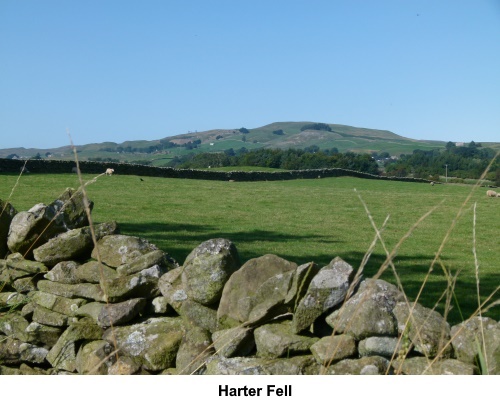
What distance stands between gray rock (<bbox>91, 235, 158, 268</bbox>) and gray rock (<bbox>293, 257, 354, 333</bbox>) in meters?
2.27

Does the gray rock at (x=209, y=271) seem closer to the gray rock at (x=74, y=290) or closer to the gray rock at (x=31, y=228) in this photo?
the gray rock at (x=74, y=290)

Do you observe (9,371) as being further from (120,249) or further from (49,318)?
(120,249)

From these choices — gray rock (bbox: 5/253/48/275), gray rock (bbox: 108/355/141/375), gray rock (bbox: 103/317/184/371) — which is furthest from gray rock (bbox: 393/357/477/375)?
gray rock (bbox: 5/253/48/275)

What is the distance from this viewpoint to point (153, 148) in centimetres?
9438

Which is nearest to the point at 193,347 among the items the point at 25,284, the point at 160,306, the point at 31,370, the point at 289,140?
the point at 160,306

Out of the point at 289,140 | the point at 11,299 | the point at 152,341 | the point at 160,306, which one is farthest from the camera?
the point at 289,140

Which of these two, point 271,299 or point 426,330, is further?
point 271,299

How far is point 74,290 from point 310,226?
8.13 metres

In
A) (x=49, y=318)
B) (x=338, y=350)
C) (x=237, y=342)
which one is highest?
(x=338, y=350)

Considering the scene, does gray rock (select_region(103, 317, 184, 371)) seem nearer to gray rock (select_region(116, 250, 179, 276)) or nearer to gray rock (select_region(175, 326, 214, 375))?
gray rock (select_region(175, 326, 214, 375))

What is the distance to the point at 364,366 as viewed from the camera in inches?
170

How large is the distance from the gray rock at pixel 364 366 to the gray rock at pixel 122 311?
87.7 inches
